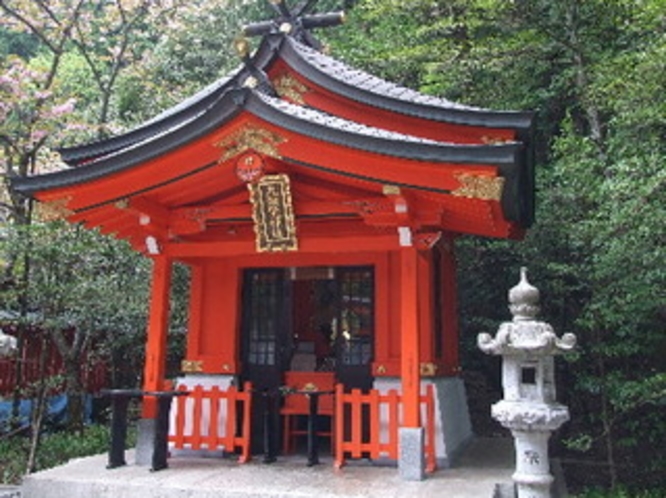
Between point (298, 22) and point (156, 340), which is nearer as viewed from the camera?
point (156, 340)

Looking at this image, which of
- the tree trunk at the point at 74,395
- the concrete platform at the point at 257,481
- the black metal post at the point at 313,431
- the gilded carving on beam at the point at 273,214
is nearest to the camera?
the concrete platform at the point at 257,481

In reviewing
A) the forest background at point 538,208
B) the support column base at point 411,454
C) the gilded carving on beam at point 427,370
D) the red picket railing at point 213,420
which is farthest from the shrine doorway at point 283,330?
the forest background at point 538,208

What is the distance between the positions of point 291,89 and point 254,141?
2485 millimetres

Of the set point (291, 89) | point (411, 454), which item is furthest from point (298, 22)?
point (411, 454)

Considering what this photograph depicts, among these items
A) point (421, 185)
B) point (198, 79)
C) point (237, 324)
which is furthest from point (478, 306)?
point (198, 79)

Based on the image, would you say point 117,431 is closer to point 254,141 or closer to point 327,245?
point 327,245

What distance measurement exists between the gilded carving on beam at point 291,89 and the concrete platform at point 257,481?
189 inches

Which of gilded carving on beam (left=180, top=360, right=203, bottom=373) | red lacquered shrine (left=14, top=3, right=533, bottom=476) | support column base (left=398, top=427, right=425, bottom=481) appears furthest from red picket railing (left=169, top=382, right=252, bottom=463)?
support column base (left=398, top=427, right=425, bottom=481)

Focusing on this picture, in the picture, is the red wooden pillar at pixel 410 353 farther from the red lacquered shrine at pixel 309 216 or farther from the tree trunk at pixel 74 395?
the tree trunk at pixel 74 395

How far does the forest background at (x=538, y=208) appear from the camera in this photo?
7488 mm

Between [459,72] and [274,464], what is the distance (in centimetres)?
786

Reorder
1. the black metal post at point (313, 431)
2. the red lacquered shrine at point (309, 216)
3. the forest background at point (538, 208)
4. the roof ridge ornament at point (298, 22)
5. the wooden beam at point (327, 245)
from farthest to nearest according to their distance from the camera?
1. the roof ridge ornament at point (298, 22)
2. the forest background at point (538, 208)
3. the black metal post at point (313, 431)
4. the wooden beam at point (327, 245)
5. the red lacquered shrine at point (309, 216)

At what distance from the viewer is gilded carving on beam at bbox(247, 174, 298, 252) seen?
650cm

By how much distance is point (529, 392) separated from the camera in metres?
5.32
